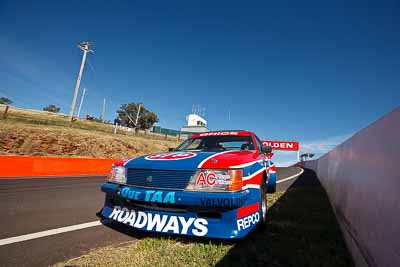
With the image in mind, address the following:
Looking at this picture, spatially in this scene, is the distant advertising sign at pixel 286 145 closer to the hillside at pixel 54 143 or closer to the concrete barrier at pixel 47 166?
the hillside at pixel 54 143

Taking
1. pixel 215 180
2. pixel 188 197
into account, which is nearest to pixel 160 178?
pixel 188 197

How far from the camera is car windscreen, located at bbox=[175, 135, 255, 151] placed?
3786mm

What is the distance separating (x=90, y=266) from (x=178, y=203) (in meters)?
0.91

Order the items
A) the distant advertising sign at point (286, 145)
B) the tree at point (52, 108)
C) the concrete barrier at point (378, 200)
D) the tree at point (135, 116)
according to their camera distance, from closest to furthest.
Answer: the concrete barrier at point (378, 200)
the distant advertising sign at point (286, 145)
the tree at point (135, 116)
the tree at point (52, 108)

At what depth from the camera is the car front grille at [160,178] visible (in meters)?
2.20

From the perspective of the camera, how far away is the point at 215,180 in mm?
2150

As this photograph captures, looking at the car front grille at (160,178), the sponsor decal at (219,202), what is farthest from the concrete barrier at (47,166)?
the sponsor decal at (219,202)

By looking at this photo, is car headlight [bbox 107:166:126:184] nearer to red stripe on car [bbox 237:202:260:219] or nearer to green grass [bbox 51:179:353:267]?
green grass [bbox 51:179:353:267]

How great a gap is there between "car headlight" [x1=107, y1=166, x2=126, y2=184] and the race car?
1 centimetres

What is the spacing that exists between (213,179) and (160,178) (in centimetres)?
61

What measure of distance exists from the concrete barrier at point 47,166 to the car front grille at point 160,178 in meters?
8.49

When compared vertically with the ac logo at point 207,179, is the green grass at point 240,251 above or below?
below

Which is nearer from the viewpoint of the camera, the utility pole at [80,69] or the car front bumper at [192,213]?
the car front bumper at [192,213]

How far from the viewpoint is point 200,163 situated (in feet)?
7.49
